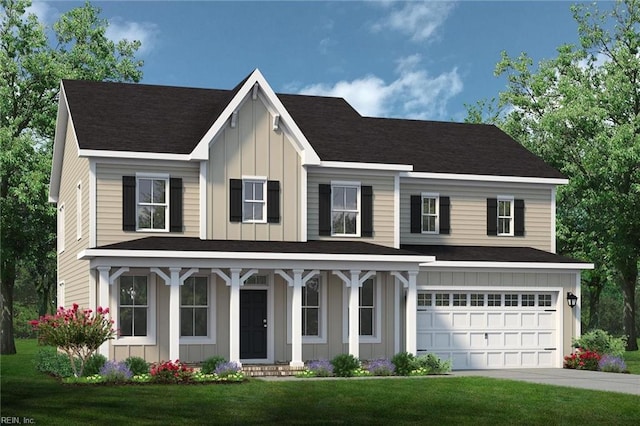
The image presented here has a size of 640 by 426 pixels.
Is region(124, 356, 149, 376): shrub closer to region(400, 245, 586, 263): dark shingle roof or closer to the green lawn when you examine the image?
the green lawn

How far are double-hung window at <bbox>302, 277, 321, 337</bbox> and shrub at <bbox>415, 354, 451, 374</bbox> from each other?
341 centimetres

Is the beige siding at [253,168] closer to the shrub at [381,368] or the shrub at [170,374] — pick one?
the shrub at [381,368]

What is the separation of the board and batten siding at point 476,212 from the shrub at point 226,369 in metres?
9.72

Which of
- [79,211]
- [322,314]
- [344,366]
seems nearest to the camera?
[344,366]

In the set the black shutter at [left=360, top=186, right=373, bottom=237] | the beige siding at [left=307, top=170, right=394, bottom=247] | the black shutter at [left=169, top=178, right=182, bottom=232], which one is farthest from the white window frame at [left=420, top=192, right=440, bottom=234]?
the black shutter at [left=169, top=178, right=182, bottom=232]

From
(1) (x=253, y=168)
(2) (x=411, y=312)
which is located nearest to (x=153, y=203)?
(1) (x=253, y=168)

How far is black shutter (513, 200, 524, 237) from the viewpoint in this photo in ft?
118

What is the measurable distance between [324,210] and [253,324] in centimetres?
431

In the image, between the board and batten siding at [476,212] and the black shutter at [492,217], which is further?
the black shutter at [492,217]

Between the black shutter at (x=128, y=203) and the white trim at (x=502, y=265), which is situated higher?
the black shutter at (x=128, y=203)

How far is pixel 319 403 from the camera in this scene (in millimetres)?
21281

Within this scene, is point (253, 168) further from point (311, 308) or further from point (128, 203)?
point (311, 308)

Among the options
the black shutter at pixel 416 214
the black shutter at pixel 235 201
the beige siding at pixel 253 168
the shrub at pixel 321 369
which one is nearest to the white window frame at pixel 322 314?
the beige siding at pixel 253 168

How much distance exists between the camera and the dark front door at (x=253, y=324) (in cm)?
2973
